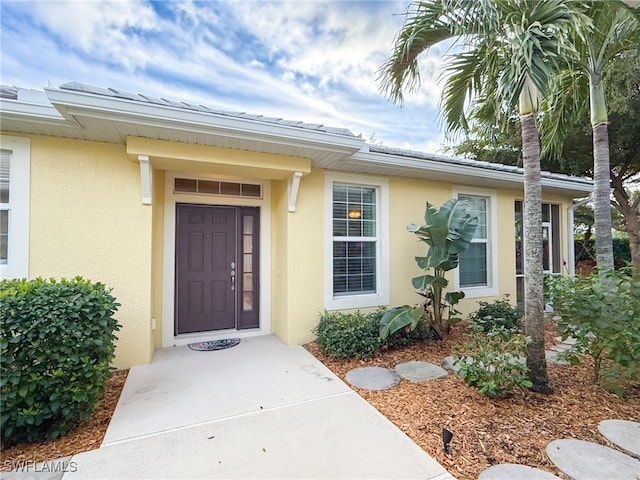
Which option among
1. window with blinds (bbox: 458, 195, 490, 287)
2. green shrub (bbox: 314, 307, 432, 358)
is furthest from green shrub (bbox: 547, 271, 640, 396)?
window with blinds (bbox: 458, 195, 490, 287)

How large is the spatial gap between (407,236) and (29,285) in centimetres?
554

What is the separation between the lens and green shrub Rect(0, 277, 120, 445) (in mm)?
2412

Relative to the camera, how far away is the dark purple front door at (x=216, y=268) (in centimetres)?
512

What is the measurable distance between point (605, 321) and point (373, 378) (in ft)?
8.44

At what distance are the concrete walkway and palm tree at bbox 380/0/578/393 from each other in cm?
207

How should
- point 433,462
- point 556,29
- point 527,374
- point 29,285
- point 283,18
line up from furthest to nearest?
point 283,18 < point 527,374 < point 556,29 < point 29,285 < point 433,462

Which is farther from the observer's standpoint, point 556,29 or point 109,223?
point 109,223

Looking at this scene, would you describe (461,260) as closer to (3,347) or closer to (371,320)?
(371,320)

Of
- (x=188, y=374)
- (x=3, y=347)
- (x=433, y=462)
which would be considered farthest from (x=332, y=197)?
(x=3, y=347)

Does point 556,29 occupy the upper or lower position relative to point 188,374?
upper

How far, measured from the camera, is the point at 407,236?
19.7ft

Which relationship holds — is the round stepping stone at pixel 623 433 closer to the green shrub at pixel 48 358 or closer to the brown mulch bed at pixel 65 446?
the brown mulch bed at pixel 65 446

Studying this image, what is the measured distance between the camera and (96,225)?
13.1 ft

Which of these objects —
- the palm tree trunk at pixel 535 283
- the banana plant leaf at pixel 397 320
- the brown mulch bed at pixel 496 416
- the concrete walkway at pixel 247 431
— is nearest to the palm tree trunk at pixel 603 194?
the brown mulch bed at pixel 496 416
